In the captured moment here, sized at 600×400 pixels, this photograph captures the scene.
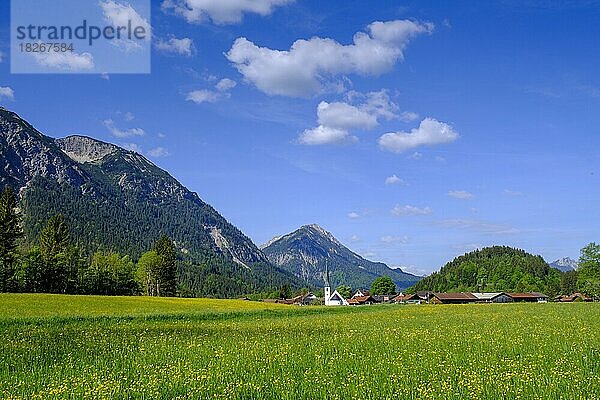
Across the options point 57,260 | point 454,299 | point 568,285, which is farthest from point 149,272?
point 568,285

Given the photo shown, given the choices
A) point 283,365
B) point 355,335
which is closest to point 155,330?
point 355,335

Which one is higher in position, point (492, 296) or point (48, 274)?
point (48, 274)

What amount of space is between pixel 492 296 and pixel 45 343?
160m

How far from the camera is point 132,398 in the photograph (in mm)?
12258

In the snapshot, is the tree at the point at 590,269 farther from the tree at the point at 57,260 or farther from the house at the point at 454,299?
the tree at the point at 57,260

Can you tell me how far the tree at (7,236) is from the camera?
88.5 meters

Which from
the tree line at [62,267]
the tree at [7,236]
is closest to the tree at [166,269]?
the tree line at [62,267]

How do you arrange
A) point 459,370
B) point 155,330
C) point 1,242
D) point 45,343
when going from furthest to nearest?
point 1,242, point 155,330, point 45,343, point 459,370

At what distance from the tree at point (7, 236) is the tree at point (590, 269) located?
120 metres

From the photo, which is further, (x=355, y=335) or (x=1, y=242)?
(x=1, y=242)

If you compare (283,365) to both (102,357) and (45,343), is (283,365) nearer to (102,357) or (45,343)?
(102,357)

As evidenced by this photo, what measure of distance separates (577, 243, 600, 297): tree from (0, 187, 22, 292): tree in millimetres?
119846

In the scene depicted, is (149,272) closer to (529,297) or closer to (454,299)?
(454,299)

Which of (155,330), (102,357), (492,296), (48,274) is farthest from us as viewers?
(492,296)
